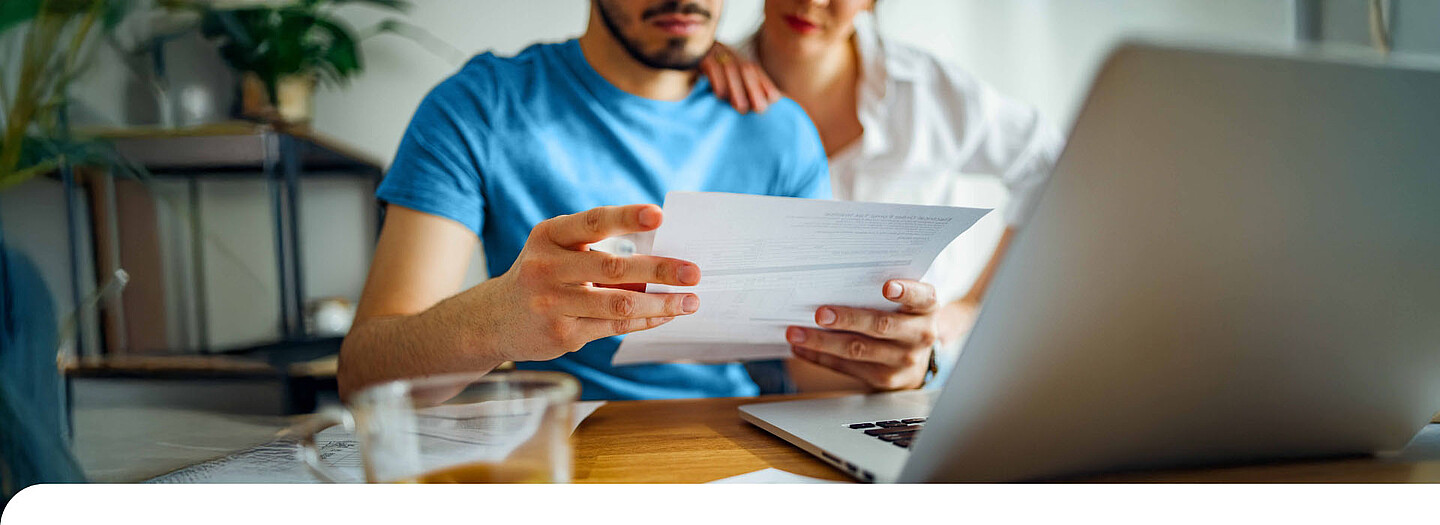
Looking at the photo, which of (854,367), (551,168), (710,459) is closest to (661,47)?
(551,168)

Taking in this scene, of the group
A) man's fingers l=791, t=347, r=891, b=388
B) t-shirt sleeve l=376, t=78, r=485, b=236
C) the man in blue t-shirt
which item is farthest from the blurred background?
man's fingers l=791, t=347, r=891, b=388

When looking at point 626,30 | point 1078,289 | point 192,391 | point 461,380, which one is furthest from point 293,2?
point 1078,289

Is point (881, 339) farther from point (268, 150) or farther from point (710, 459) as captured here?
point (268, 150)

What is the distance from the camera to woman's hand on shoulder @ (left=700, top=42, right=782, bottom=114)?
1.27 metres

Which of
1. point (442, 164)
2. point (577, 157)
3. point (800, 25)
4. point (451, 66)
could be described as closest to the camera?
point (442, 164)

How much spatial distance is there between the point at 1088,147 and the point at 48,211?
222 centimetres

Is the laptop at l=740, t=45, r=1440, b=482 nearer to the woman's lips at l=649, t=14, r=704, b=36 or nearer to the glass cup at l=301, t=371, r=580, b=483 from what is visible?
the glass cup at l=301, t=371, r=580, b=483

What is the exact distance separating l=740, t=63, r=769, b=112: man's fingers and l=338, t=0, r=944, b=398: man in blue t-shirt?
0.07ft

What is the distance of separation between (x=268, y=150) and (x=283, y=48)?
0.23m

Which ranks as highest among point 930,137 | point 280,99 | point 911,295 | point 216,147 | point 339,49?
point 339,49

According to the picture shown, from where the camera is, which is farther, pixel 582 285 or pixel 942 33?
pixel 942 33

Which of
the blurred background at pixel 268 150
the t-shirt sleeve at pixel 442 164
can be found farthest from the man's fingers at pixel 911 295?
the blurred background at pixel 268 150

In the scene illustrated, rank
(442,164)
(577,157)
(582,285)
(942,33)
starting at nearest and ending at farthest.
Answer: (582,285), (442,164), (577,157), (942,33)

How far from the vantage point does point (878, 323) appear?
70 cm
